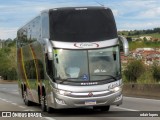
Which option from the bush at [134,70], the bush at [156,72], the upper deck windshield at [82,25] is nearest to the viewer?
the upper deck windshield at [82,25]

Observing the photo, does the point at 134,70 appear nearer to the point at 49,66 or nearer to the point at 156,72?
the point at 156,72

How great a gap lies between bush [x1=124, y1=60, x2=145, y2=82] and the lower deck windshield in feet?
69.0

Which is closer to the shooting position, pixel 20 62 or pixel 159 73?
pixel 20 62

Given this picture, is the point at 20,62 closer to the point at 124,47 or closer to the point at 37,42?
the point at 37,42

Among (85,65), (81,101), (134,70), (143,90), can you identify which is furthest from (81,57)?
(134,70)

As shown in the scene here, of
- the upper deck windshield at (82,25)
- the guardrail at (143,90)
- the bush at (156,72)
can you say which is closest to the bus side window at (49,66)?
the upper deck windshield at (82,25)

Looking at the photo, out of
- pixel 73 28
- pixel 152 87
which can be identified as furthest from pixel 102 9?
pixel 152 87

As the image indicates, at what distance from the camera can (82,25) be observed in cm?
1798

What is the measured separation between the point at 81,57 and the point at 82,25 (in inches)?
48.5

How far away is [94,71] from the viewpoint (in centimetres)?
1734

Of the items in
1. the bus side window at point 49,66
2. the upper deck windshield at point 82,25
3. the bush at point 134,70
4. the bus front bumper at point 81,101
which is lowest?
the bush at point 134,70

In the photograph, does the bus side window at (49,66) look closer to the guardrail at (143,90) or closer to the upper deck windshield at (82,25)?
the upper deck windshield at (82,25)

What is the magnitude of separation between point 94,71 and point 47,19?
2548 millimetres

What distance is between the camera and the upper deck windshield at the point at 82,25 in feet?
57.9
